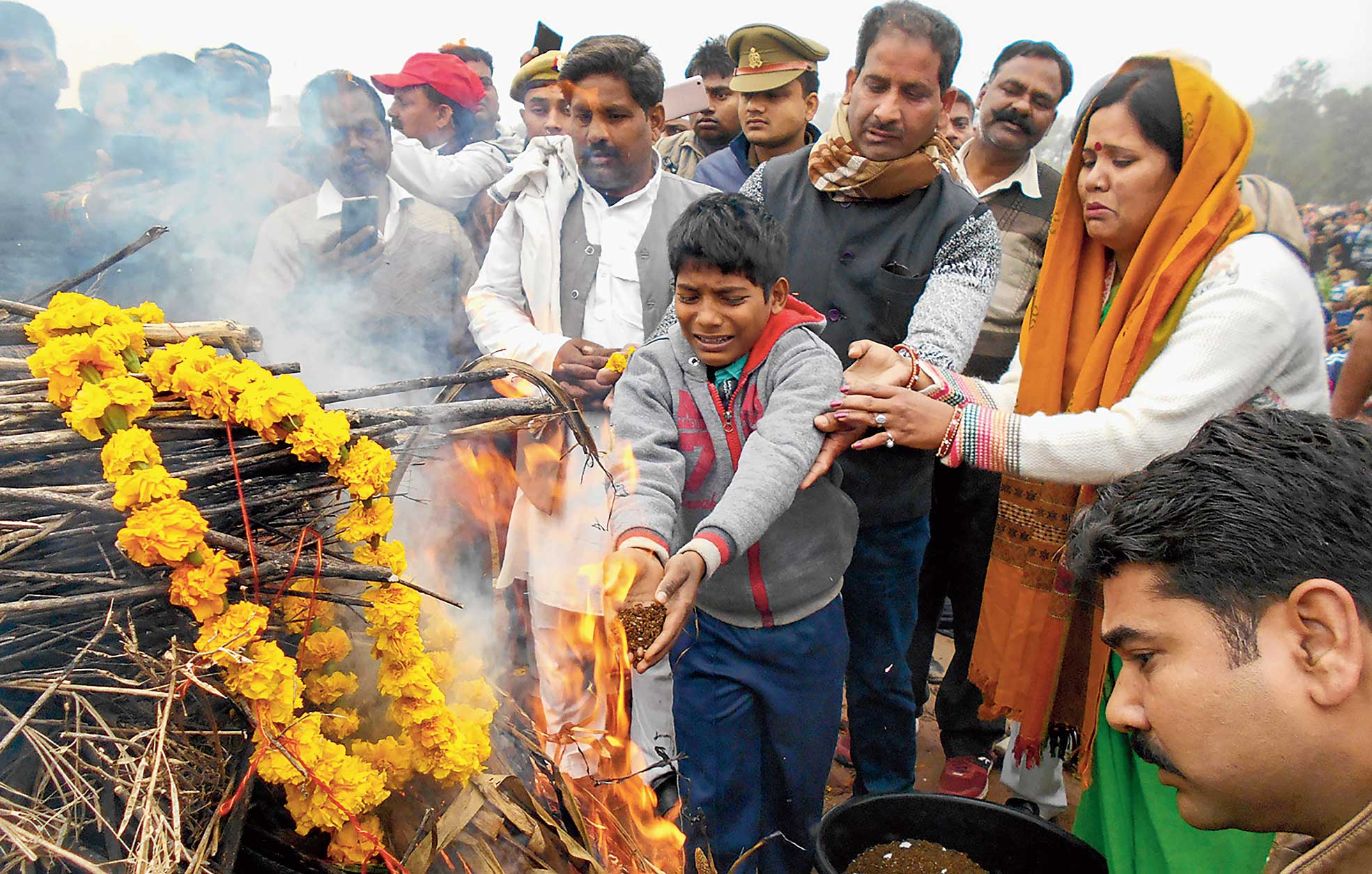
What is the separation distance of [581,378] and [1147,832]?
2449 mm

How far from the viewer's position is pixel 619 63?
3.50 meters

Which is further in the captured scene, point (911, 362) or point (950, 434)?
point (911, 362)

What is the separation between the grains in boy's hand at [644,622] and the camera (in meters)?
2.21

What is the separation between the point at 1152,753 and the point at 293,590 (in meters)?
1.94

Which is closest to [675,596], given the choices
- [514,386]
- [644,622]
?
[644,622]

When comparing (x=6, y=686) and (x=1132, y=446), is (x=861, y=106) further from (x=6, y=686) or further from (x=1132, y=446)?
(x=6, y=686)

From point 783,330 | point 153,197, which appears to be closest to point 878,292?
point 783,330

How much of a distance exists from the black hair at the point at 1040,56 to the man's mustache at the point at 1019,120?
0.24m

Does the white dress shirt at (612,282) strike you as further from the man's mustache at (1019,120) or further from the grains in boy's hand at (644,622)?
the man's mustache at (1019,120)

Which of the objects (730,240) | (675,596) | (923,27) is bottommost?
(675,596)

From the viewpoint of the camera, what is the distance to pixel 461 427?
2543mm

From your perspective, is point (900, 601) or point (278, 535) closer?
point (278, 535)

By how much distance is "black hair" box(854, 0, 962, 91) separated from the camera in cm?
312

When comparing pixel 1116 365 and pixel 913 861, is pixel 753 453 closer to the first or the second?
pixel 1116 365
